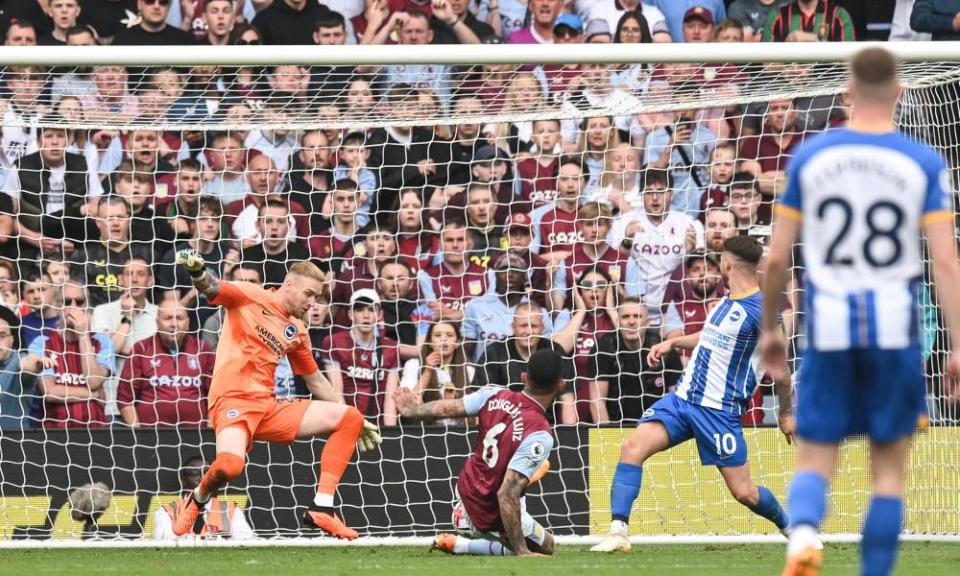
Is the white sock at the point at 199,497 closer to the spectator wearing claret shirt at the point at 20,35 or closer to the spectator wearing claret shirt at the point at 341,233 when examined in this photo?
the spectator wearing claret shirt at the point at 341,233

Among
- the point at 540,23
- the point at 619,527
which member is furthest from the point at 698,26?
the point at 619,527

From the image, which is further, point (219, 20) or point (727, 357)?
point (219, 20)

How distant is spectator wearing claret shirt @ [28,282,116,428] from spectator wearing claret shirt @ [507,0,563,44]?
4390 mm

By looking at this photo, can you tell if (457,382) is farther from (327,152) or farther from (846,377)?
(846,377)

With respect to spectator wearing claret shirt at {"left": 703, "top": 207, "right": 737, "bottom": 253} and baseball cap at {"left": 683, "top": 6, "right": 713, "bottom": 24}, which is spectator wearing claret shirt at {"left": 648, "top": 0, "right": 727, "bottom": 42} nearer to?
baseball cap at {"left": 683, "top": 6, "right": 713, "bottom": 24}

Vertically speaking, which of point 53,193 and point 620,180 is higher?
point 53,193

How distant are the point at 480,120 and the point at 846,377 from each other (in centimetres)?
576

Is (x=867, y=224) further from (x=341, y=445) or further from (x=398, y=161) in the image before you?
(x=398, y=161)

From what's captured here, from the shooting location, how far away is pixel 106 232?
10281 millimetres

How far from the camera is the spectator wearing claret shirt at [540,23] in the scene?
11977 mm

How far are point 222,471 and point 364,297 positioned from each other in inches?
106

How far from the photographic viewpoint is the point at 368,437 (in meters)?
8.54

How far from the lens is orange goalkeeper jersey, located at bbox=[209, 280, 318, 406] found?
8.21 meters

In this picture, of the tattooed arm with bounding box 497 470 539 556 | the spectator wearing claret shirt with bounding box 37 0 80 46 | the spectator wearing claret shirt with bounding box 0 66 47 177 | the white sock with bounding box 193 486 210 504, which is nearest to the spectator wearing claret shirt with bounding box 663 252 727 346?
the tattooed arm with bounding box 497 470 539 556
